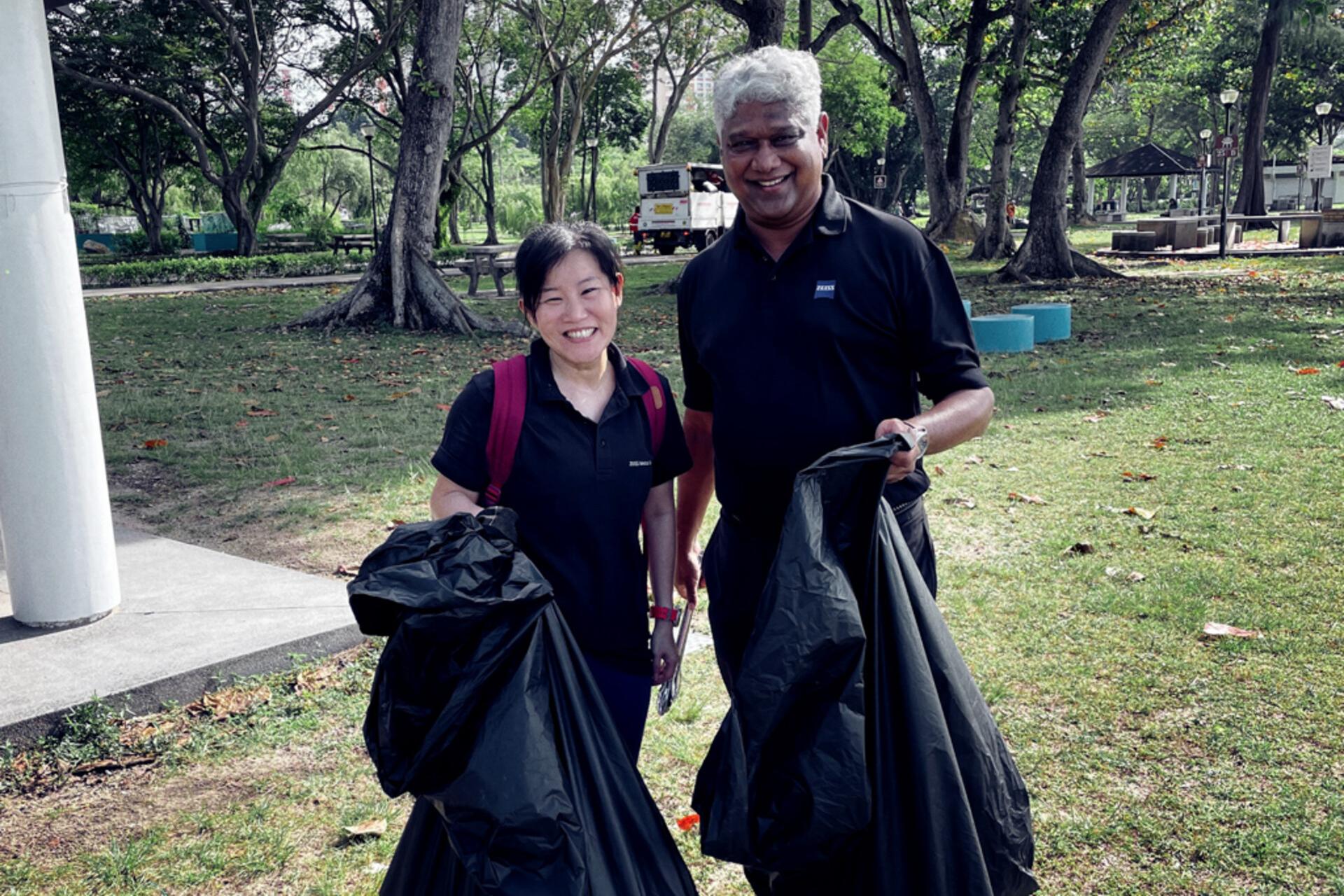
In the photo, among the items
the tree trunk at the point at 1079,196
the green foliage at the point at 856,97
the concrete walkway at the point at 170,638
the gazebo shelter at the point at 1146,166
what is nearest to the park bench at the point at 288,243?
the green foliage at the point at 856,97

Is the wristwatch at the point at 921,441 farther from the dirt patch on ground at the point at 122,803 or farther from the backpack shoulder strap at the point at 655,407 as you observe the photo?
the dirt patch on ground at the point at 122,803

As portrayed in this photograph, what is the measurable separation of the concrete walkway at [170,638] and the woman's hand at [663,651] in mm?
2007

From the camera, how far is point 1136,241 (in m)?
24.9

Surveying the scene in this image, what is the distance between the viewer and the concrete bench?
24.6m

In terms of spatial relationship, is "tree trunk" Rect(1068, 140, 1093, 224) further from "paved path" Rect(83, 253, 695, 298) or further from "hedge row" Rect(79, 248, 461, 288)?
"hedge row" Rect(79, 248, 461, 288)

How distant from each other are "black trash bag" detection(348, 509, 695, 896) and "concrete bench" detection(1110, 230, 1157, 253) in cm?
2550

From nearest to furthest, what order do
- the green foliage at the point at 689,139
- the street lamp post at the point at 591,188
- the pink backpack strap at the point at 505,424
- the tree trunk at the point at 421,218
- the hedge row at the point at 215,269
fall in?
1. the pink backpack strap at the point at 505,424
2. the tree trunk at the point at 421,218
3. the hedge row at the point at 215,269
4. the street lamp post at the point at 591,188
5. the green foliage at the point at 689,139

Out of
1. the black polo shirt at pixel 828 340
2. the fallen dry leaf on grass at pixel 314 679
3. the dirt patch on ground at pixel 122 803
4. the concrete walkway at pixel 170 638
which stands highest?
the black polo shirt at pixel 828 340

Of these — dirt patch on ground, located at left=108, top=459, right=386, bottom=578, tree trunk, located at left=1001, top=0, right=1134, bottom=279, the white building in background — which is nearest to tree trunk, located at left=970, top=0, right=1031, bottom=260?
tree trunk, located at left=1001, top=0, right=1134, bottom=279

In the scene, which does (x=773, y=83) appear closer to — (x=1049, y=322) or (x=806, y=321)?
(x=806, y=321)

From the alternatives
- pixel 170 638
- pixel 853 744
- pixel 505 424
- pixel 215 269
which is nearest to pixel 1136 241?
pixel 215 269

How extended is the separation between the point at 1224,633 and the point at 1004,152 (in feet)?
69.2

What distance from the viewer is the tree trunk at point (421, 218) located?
12883 mm

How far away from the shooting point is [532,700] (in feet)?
5.88
